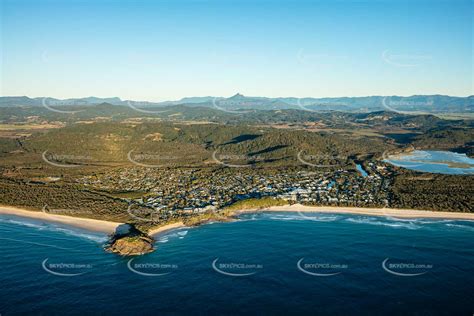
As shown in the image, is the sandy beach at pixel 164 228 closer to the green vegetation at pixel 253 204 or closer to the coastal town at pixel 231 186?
the coastal town at pixel 231 186

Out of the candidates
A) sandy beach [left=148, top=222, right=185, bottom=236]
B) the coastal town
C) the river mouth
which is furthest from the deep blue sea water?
the river mouth

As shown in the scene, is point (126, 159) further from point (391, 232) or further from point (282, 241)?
point (391, 232)

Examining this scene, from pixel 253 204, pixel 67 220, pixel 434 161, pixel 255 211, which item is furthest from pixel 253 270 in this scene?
pixel 434 161

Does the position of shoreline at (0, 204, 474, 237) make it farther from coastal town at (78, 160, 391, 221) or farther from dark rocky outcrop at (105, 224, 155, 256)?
dark rocky outcrop at (105, 224, 155, 256)

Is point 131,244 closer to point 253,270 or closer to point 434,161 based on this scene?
point 253,270

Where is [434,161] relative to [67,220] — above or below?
above

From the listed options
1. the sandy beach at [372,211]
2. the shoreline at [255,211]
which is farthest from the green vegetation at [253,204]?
the sandy beach at [372,211]
